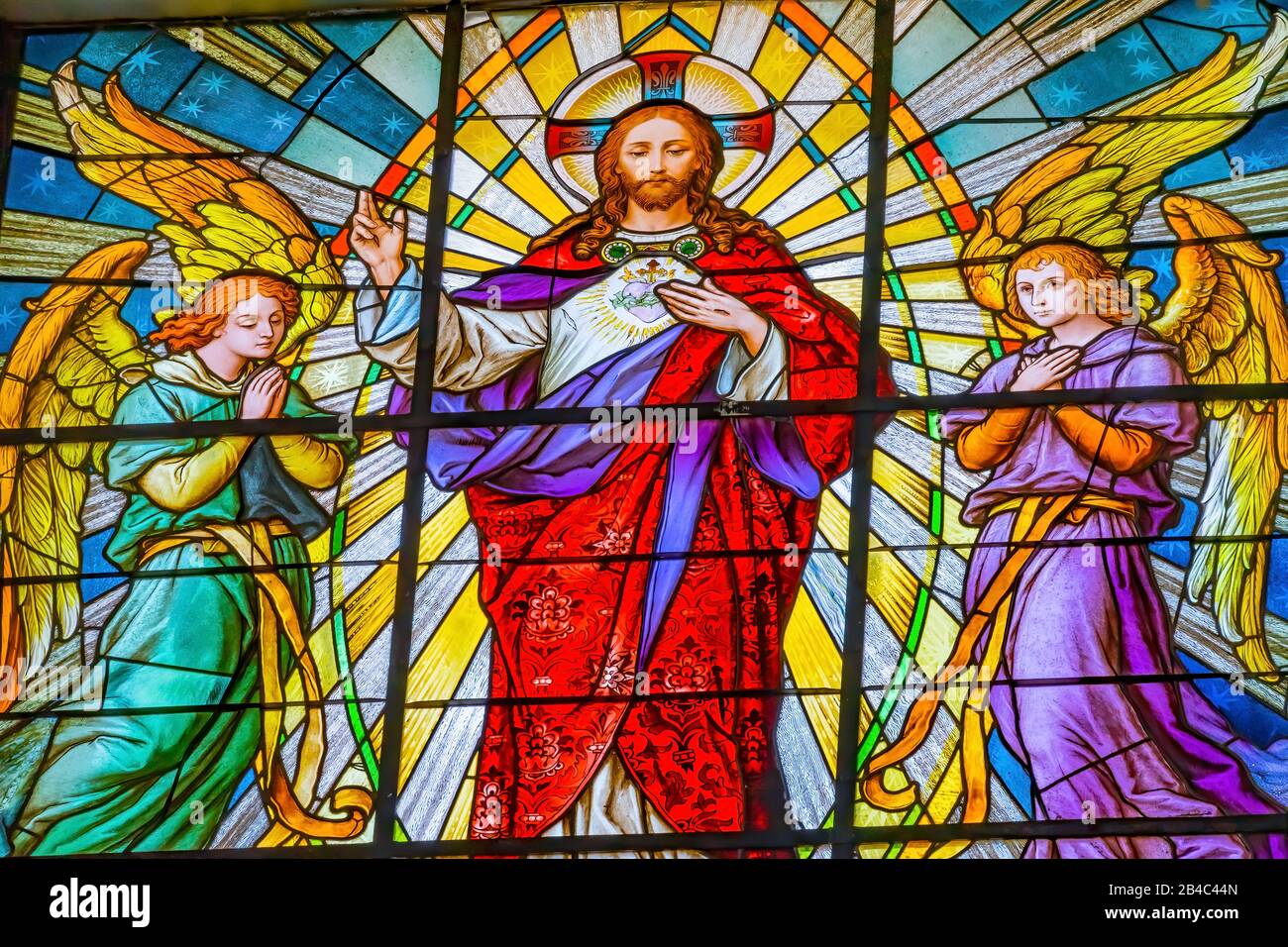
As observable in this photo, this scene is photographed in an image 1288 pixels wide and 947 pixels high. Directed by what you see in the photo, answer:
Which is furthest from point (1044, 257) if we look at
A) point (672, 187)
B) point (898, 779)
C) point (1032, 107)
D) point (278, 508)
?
point (278, 508)

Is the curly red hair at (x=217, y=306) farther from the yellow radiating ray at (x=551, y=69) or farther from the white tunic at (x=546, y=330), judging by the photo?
the yellow radiating ray at (x=551, y=69)

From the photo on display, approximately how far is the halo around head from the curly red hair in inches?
49.6

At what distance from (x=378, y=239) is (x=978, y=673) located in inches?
122

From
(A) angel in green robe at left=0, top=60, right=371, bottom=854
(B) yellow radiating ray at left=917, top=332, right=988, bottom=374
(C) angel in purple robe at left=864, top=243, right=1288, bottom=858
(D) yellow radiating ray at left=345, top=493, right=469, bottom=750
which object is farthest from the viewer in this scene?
(B) yellow radiating ray at left=917, top=332, right=988, bottom=374

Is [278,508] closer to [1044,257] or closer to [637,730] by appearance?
[637,730]

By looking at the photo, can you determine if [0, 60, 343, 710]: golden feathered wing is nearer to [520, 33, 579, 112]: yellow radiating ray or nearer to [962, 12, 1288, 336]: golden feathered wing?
[520, 33, 579, 112]: yellow radiating ray

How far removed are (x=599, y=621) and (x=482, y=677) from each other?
1.61 feet

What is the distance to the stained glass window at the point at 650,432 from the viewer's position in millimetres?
8555

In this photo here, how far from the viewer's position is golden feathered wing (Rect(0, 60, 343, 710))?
29.9 ft

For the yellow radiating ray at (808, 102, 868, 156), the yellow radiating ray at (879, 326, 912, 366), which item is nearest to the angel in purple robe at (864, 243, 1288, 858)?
the yellow radiating ray at (879, 326, 912, 366)

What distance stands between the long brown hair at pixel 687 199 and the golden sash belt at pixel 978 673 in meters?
1.65

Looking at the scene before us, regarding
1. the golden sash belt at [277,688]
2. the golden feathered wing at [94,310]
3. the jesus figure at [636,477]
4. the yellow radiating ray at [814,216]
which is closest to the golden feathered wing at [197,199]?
the golden feathered wing at [94,310]

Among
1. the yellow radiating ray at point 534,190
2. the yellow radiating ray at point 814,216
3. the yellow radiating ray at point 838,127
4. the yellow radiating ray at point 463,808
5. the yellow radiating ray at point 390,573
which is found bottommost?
the yellow radiating ray at point 463,808

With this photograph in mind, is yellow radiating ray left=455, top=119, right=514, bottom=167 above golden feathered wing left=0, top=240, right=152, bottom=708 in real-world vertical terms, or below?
above
